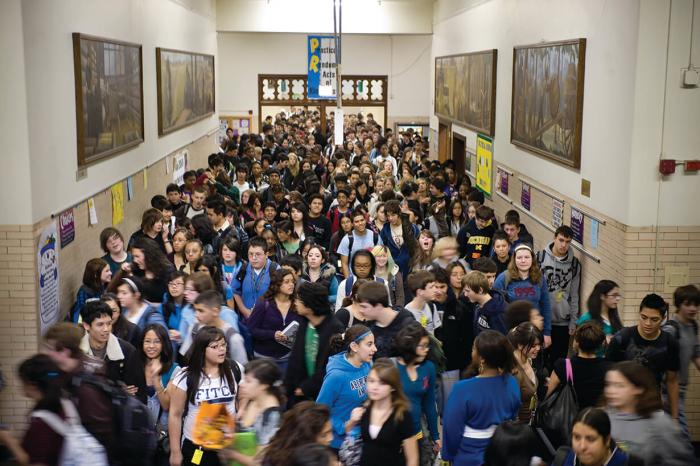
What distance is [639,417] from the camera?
5.38 meters

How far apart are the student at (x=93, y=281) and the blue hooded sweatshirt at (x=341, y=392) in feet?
11.4

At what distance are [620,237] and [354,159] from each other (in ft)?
36.0

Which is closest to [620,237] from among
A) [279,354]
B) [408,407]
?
[279,354]

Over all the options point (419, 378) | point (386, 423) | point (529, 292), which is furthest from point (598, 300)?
point (386, 423)

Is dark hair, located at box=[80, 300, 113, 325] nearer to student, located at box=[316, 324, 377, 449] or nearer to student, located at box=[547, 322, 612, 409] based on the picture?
student, located at box=[316, 324, 377, 449]

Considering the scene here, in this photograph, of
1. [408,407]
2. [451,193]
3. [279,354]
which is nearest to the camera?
[408,407]

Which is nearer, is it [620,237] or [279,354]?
[279,354]

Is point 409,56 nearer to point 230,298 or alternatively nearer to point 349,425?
point 230,298

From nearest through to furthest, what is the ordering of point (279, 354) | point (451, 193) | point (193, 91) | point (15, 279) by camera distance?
point (279, 354)
point (15, 279)
point (451, 193)
point (193, 91)

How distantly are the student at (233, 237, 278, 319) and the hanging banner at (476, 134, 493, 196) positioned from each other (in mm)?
7850

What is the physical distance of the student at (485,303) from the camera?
788 centimetres

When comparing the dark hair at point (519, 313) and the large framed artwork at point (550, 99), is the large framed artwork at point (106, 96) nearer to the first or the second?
the dark hair at point (519, 313)

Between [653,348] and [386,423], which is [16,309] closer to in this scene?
[386,423]

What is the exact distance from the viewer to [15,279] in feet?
26.9
